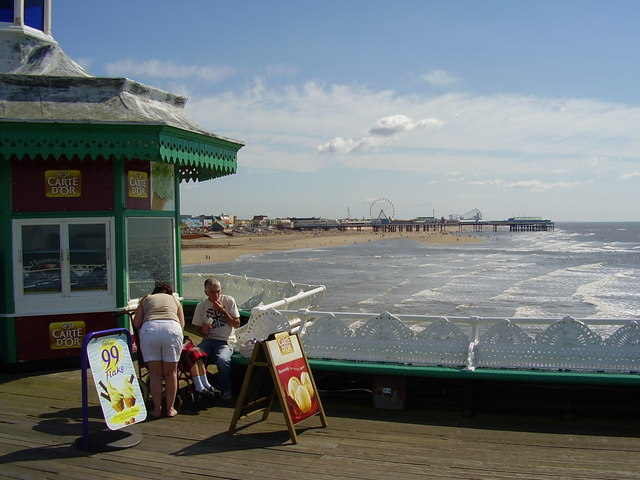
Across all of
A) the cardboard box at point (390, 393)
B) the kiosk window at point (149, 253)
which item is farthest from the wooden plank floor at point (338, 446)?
the kiosk window at point (149, 253)

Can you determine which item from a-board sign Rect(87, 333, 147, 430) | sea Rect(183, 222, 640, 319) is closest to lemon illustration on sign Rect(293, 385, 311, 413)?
a-board sign Rect(87, 333, 147, 430)

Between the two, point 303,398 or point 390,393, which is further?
point 390,393

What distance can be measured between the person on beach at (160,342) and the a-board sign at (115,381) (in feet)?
1.42

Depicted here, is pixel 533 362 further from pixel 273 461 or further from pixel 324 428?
pixel 273 461

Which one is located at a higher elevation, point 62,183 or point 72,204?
point 62,183

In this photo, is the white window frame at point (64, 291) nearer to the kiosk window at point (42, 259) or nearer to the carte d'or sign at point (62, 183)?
the kiosk window at point (42, 259)

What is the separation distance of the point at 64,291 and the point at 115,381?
127 inches

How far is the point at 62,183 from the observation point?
8.73 m

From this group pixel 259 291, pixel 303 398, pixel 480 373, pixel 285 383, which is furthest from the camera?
pixel 259 291

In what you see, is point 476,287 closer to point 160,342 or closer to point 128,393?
point 160,342

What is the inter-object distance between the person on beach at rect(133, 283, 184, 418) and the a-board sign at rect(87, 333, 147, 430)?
432 mm

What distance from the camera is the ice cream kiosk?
834cm

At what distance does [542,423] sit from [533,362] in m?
0.67

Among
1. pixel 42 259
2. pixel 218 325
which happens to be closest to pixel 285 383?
pixel 218 325
